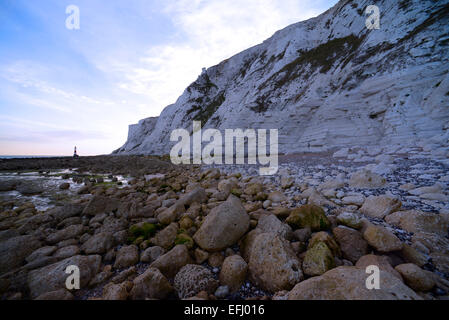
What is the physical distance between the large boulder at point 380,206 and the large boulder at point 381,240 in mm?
883

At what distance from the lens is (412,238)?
2.10m

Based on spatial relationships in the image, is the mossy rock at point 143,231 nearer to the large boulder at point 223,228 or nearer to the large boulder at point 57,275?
the large boulder at point 57,275

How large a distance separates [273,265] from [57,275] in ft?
9.43

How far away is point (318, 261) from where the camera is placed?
1.88m

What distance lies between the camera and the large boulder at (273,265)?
6.01 feet

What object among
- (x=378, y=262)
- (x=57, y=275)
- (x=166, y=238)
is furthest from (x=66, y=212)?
(x=378, y=262)

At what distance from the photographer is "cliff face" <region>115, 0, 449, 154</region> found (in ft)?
35.0
